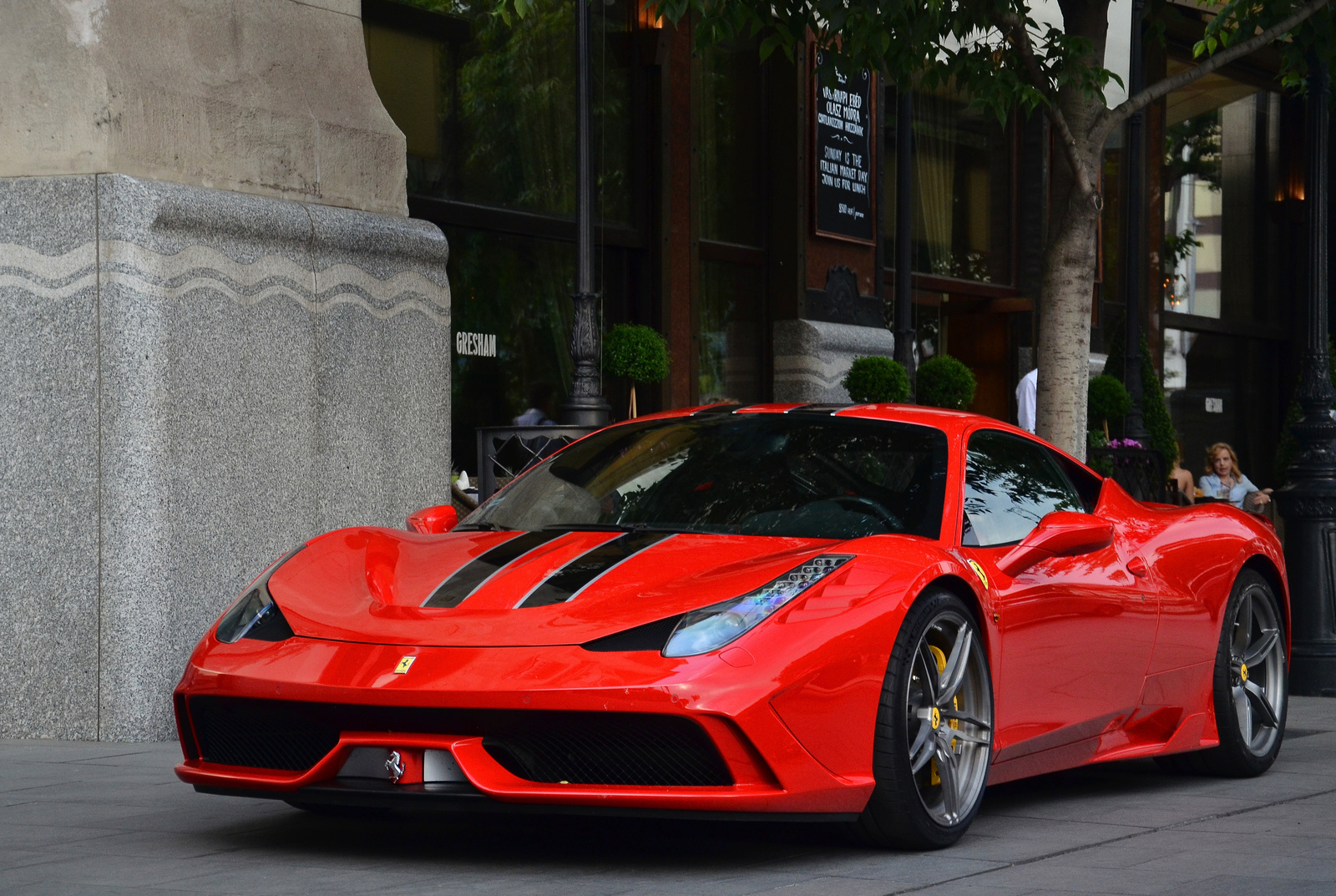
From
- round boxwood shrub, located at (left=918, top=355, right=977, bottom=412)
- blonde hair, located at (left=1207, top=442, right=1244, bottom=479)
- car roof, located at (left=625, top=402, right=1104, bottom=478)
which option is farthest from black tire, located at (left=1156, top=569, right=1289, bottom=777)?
blonde hair, located at (left=1207, top=442, right=1244, bottom=479)

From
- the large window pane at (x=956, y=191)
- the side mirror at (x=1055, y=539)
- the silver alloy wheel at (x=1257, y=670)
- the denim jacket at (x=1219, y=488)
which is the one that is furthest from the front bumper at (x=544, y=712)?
the large window pane at (x=956, y=191)

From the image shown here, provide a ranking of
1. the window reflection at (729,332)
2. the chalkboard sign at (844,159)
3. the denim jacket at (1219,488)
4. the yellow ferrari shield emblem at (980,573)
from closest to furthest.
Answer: the yellow ferrari shield emblem at (980,573) < the window reflection at (729,332) < the chalkboard sign at (844,159) < the denim jacket at (1219,488)

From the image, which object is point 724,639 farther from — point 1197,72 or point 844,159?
Result: point 844,159

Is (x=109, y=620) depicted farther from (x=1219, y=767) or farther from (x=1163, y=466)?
(x=1163, y=466)

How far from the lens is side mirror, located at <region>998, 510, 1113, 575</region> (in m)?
5.70

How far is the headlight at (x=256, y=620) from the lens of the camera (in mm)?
5137

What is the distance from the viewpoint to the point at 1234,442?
1079 inches

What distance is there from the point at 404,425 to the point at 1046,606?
4461 millimetres

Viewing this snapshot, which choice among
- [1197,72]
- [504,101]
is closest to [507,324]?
[504,101]

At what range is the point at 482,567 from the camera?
17.4ft

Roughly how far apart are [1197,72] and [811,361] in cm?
587

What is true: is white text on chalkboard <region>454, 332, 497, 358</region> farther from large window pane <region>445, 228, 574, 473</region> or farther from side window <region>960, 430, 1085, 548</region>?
side window <region>960, 430, 1085, 548</region>

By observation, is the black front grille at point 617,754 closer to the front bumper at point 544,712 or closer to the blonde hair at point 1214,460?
the front bumper at point 544,712

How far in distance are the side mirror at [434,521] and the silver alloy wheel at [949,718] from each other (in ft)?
5.60
